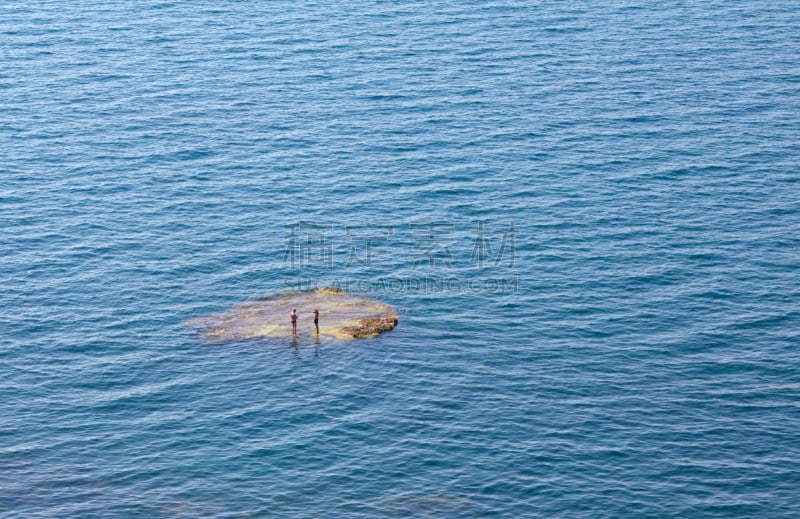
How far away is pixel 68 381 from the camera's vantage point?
4016 inches

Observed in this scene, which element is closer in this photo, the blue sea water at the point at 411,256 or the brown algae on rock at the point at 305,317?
the blue sea water at the point at 411,256

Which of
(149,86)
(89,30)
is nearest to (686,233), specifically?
(149,86)

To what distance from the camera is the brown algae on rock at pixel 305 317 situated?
108 meters

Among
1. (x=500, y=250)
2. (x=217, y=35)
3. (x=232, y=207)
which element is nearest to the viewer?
(x=500, y=250)

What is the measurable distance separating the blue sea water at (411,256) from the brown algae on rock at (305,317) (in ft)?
5.54

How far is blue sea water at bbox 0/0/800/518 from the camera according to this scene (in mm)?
89188

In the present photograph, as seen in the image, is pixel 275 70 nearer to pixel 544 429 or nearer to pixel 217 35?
pixel 217 35

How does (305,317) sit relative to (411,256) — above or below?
below

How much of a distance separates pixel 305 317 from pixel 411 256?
17658mm

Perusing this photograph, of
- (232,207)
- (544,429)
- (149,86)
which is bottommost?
(544,429)

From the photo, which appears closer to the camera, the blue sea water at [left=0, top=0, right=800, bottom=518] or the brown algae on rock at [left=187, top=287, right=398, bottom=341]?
the blue sea water at [left=0, top=0, right=800, bottom=518]

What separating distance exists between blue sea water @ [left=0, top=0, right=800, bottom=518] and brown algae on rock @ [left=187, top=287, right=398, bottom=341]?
5.54 feet

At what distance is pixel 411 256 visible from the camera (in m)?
124

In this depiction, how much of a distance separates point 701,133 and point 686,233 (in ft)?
90.7
